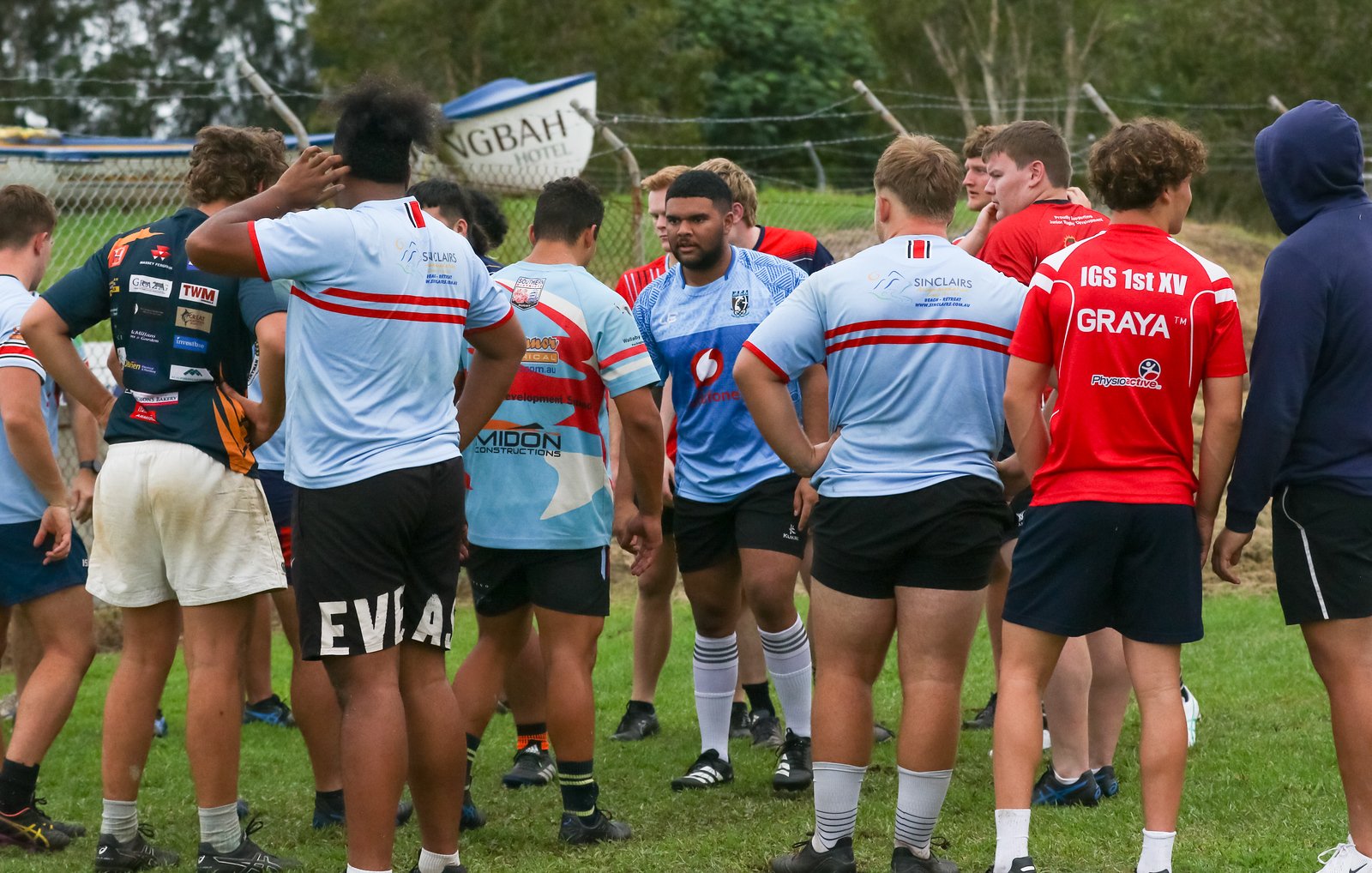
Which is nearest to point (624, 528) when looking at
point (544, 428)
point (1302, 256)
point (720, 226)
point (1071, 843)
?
point (544, 428)

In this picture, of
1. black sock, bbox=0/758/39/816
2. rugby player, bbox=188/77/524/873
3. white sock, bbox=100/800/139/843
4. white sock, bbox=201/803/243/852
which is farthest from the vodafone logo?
black sock, bbox=0/758/39/816

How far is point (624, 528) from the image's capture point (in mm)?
5066

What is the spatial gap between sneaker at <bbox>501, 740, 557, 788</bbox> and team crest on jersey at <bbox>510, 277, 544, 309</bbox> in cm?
188

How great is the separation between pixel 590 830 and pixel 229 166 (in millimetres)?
2422

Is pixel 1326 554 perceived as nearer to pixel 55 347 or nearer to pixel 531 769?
pixel 531 769

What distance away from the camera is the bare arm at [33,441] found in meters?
4.95

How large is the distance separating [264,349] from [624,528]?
55.8 inches

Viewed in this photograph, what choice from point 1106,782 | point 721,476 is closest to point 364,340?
point 721,476

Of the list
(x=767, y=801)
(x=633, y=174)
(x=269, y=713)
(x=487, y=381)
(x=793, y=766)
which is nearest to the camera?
(x=487, y=381)

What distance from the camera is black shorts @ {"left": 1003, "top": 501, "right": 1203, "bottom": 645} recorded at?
3818 mm

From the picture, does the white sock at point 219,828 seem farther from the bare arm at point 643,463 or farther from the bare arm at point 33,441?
the bare arm at point 643,463

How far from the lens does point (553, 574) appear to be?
4812mm

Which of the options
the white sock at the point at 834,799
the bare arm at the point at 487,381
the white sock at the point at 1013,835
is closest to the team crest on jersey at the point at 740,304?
the bare arm at the point at 487,381

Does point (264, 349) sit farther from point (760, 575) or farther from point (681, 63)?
point (681, 63)
